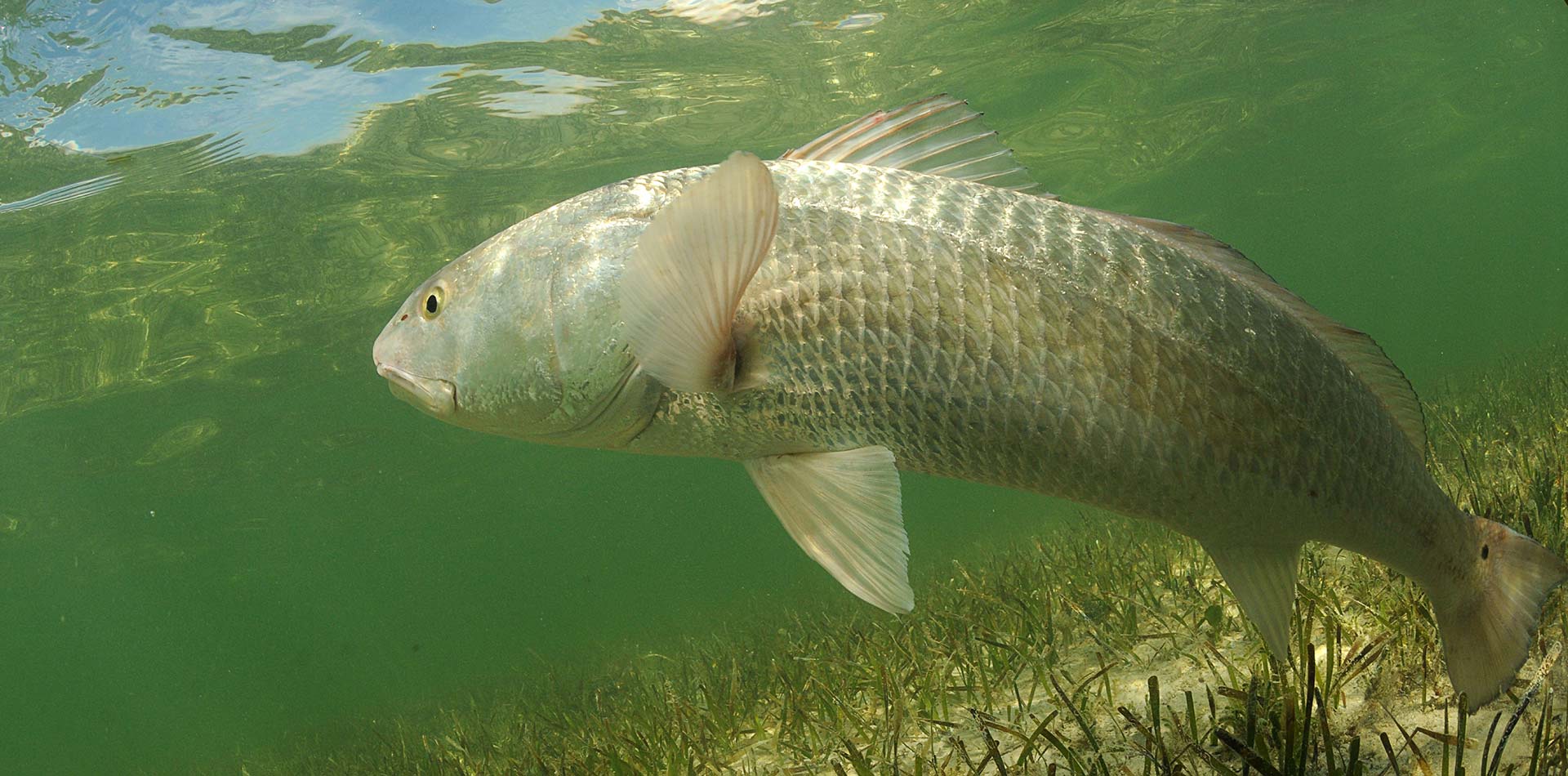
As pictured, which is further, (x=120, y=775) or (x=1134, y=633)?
(x=120, y=775)

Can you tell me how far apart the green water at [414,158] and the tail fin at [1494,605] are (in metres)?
9.26

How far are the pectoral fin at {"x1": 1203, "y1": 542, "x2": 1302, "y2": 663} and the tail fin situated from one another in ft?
1.36

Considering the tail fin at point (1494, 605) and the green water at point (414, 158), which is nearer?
the tail fin at point (1494, 605)

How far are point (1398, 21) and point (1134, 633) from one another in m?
22.4

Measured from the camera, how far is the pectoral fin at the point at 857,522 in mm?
2033

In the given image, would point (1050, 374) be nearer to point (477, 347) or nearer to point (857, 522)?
point (857, 522)

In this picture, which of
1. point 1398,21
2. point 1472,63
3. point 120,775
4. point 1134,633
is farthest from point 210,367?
point 1472,63

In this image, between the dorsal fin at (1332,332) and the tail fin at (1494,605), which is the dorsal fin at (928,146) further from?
the tail fin at (1494,605)

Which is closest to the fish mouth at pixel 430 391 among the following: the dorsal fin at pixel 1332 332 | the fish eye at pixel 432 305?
the fish eye at pixel 432 305

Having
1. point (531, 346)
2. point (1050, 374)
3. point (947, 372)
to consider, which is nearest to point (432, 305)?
point (531, 346)

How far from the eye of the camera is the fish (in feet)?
6.63

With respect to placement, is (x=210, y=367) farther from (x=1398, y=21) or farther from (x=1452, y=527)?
(x=1398, y=21)

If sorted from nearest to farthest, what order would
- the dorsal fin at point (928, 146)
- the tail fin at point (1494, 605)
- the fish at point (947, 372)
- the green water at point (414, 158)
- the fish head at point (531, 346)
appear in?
1. the fish at point (947, 372)
2. the fish head at point (531, 346)
3. the tail fin at point (1494, 605)
4. the dorsal fin at point (928, 146)
5. the green water at point (414, 158)

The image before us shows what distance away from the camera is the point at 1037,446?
205cm
